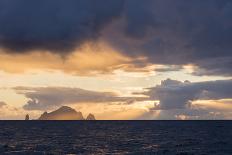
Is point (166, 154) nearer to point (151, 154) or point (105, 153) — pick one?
point (151, 154)

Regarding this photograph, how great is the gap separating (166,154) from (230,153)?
13.6m

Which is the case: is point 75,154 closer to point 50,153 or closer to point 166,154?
point 50,153

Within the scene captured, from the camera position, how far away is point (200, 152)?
289 ft

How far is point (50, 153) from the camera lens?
87062 millimetres

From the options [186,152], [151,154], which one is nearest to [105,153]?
[151,154]

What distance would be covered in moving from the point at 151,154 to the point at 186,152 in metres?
8.52

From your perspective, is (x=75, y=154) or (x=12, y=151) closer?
(x=75, y=154)

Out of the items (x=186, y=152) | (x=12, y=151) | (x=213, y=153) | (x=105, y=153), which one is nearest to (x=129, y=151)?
(x=105, y=153)

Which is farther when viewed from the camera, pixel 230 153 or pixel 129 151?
pixel 129 151

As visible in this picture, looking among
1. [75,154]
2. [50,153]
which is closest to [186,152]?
[75,154]

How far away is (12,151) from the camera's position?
9162 cm

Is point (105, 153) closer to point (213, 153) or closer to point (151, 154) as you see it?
point (151, 154)

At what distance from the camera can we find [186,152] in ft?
286

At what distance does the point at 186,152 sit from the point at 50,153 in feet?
99.2
